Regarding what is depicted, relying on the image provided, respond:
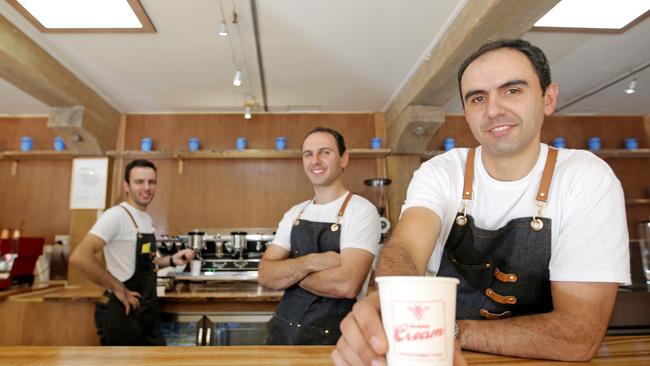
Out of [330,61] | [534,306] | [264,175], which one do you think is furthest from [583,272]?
[264,175]

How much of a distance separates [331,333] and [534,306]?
91 centimetres

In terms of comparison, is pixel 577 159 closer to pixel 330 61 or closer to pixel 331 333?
pixel 331 333

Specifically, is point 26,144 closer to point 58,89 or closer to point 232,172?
point 58,89

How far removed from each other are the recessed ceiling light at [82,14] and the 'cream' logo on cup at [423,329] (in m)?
2.95

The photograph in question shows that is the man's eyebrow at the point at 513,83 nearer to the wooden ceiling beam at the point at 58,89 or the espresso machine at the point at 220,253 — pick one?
the espresso machine at the point at 220,253

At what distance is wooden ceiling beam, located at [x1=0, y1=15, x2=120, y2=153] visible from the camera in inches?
118

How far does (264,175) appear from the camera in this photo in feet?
16.1

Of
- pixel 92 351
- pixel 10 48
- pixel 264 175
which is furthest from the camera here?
pixel 264 175

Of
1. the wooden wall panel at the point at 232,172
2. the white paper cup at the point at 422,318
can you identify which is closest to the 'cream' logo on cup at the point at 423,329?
the white paper cup at the point at 422,318

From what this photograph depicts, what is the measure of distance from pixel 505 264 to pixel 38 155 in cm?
548

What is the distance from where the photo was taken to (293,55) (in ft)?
11.3

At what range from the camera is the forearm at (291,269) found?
5.86ft

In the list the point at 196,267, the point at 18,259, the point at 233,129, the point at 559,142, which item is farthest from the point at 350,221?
the point at 559,142

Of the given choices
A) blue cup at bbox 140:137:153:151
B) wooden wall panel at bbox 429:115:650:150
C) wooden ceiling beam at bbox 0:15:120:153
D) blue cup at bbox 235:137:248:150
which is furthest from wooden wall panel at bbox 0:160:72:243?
wooden wall panel at bbox 429:115:650:150
